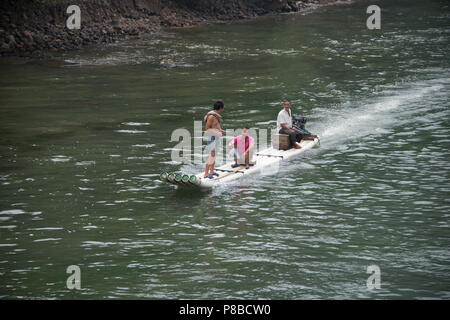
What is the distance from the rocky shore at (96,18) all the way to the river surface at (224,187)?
99.6 inches

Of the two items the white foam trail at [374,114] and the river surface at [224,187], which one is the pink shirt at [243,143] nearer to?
the river surface at [224,187]

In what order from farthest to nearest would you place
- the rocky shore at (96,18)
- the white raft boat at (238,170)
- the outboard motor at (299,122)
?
the rocky shore at (96,18)
the outboard motor at (299,122)
the white raft boat at (238,170)

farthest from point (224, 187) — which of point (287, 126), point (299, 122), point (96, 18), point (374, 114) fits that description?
point (96, 18)

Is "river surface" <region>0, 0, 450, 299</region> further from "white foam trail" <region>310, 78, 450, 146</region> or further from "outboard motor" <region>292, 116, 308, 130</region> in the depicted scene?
"outboard motor" <region>292, 116, 308, 130</region>

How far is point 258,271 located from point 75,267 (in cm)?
407

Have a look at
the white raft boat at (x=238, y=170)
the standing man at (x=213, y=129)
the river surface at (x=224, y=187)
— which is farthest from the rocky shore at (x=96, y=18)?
the standing man at (x=213, y=129)

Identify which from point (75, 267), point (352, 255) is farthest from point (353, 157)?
point (75, 267)

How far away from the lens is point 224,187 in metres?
20.5

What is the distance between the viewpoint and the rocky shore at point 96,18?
43500 millimetres

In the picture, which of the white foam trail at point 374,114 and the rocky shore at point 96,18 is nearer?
the white foam trail at point 374,114

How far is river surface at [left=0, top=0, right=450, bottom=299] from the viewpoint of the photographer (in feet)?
47.5

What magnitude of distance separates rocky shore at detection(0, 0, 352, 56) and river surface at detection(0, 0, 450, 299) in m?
2.53

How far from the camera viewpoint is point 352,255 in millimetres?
15289

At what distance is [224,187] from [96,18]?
31.2 m
